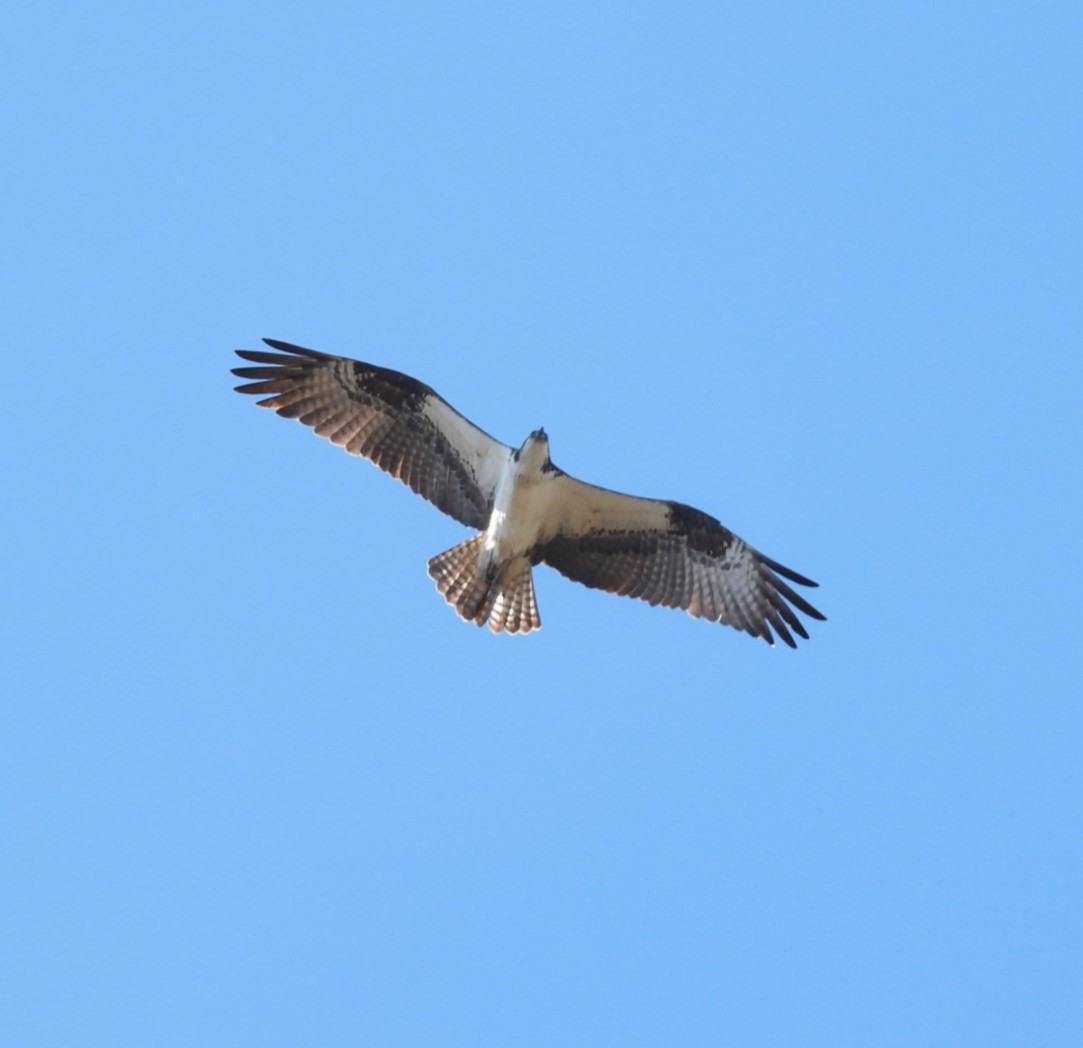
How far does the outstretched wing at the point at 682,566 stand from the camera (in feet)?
52.0

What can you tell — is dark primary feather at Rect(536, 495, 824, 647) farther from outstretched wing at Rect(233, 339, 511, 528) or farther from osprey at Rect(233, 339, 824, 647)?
outstretched wing at Rect(233, 339, 511, 528)

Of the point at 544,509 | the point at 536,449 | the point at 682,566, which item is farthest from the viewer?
the point at 682,566

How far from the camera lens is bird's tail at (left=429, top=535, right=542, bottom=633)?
15539 mm

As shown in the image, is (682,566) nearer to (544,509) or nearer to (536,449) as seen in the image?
(544,509)

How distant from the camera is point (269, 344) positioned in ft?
51.1

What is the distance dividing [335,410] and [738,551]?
11.6ft

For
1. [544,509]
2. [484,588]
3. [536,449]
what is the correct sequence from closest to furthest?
[536,449]
[544,509]
[484,588]

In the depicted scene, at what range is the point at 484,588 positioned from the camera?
611 inches

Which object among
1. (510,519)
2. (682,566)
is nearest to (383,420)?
(510,519)

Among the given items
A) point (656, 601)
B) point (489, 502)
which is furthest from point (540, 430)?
point (656, 601)

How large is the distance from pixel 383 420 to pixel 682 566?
109 inches

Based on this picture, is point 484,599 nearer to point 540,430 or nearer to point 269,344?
point 540,430

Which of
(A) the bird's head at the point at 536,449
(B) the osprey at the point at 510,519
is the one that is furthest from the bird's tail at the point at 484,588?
(A) the bird's head at the point at 536,449

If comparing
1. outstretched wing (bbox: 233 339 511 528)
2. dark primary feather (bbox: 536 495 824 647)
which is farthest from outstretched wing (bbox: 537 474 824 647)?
A: outstretched wing (bbox: 233 339 511 528)
